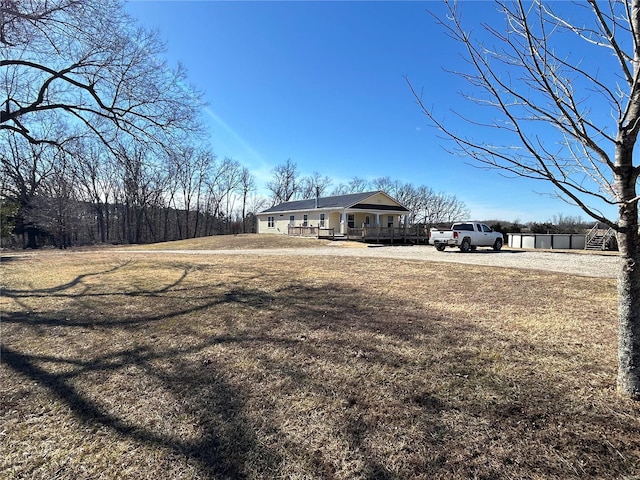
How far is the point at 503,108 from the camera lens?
8.25 feet

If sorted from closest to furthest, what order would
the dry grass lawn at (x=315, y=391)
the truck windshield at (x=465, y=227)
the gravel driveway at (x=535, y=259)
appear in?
the dry grass lawn at (x=315, y=391) < the gravel driveway at (x=535, y=259) < the truck windshield at (x=465, y=227)

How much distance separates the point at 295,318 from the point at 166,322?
73.4 inches

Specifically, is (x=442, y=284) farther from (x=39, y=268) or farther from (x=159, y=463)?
(x=39, y=268)

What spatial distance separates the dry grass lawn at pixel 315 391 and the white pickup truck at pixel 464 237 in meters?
11.6

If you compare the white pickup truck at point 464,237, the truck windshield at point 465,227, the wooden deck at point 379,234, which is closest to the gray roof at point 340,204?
the wooden deck at point 379,234

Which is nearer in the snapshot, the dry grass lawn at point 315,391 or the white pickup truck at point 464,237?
the dry grass lawn at point 315,391

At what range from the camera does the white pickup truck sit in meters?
17.0

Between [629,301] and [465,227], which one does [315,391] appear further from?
[465,227]

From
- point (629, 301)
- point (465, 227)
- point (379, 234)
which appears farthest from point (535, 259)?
point (379, 234)

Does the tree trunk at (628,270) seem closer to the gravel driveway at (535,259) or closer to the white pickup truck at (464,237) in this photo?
the gravel driveway at (535,259)

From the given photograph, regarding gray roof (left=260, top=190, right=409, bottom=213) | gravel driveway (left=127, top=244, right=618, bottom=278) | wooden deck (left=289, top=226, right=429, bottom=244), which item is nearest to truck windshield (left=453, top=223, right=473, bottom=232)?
gravel driveway (left=127, top=244, right=618, bottom=278)

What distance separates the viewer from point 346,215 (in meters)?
31.2

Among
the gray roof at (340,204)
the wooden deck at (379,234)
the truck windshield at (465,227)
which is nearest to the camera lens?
the truck windshield at (465,227)

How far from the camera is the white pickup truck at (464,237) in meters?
17.0
